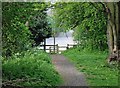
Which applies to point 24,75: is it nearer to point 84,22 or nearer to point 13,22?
point 13,22

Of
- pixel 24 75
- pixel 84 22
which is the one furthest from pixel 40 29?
pixel 24 75

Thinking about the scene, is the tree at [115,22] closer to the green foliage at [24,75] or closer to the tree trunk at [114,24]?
the tree trunk at [114,24]

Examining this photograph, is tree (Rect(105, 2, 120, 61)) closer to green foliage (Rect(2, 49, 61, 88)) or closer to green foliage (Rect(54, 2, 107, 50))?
green foliage (Rect(54, 2, 107, 50))

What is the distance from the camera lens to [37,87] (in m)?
9.30

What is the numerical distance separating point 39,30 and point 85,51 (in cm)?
455

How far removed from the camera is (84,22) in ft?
80.7

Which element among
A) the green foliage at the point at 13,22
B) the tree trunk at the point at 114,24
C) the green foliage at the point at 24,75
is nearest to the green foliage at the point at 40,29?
the tree trunk at the point at 114,24

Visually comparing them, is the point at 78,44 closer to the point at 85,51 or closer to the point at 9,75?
the point at 85,51

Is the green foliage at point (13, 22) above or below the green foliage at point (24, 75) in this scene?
above

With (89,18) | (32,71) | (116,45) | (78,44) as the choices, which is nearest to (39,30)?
(78,44)

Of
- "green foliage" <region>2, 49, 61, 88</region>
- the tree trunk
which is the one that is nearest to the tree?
the tree trunk

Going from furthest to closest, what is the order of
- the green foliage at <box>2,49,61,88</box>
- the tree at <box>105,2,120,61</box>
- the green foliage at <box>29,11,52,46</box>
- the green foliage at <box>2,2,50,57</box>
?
the green foliage at <box>29,11,52,46</box>, the tree at <box>105,2,120,61</box>, the green foliage at <box>2,49,61,88</box>, the green foliage at <box>2,2,50,57</box>

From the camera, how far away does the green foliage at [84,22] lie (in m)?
22.3

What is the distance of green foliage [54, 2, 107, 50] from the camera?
73.1 feet
